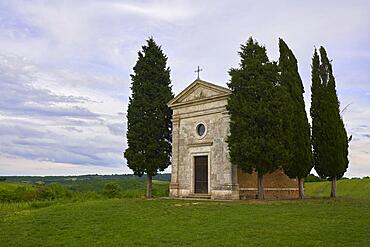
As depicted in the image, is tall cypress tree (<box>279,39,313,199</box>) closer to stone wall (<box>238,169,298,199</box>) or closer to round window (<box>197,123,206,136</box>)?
stone wall (<box>238,169,298,199</box>)

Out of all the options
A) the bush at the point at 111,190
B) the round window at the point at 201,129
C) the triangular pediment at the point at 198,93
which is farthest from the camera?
the bush at the point at 111,190

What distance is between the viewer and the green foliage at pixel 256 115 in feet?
70.5

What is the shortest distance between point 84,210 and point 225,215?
6.42 meters

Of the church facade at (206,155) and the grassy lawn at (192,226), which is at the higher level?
the church facade at (206,155)

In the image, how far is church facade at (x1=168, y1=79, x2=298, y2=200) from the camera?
78.8ft

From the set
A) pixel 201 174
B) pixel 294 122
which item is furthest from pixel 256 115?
pixel 201 174

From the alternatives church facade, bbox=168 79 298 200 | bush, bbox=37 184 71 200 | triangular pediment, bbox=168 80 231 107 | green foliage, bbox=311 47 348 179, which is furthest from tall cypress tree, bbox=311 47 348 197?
bush, bbox=37 184 71 200

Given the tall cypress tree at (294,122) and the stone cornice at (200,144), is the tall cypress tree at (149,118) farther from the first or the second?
the tall cypress tree at (294,122)

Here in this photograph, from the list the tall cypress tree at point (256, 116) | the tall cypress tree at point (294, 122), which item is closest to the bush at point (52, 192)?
the tall cypress tree at point (256, 116)

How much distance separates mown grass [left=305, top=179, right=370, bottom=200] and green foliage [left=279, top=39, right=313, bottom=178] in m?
12.0

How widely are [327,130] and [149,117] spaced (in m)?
10.6

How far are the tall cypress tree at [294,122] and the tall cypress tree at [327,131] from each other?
1.09m

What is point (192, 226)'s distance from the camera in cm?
1399

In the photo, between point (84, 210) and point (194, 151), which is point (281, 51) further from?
point (84, 210)
